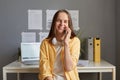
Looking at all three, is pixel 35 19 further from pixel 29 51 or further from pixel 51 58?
Answer: pixel 51 58

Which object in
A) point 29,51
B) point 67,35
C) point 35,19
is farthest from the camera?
point 35,19

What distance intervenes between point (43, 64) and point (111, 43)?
55.2 inches

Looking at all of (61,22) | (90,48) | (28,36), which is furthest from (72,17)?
(61,22)

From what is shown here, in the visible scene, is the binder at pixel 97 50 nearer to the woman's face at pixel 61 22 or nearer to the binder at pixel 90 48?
the binder at pixel 90 48

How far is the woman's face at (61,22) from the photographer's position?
5.66ft

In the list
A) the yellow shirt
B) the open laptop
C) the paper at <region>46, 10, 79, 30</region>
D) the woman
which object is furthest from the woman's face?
the paper at <region>46, 10, 79, 30</region>

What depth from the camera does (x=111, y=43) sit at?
9.30 ft

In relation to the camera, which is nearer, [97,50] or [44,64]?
[44,64]

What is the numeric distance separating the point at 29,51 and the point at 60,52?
927mm

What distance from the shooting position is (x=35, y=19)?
2.80 m

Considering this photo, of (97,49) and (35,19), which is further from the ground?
(35,19)

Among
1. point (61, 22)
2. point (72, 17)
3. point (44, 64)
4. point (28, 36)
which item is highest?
point (72, 17)

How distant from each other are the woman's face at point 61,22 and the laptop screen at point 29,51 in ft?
3.00

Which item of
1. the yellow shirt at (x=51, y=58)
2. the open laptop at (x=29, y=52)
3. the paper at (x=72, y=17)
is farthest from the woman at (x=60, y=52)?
the paper at (x=72, y=17)
